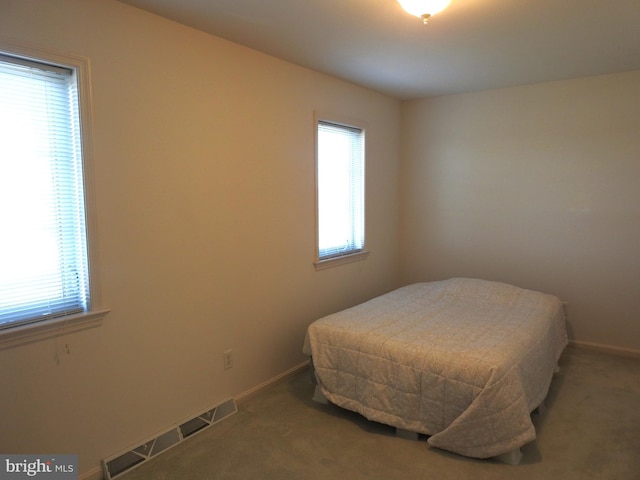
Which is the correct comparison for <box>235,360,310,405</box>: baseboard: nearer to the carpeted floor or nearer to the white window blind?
the carpeted floor

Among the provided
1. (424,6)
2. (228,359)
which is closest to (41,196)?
(228,359)

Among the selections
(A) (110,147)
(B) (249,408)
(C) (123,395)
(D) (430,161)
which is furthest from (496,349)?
(D) (430,161)

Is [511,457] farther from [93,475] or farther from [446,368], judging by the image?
[93,475]

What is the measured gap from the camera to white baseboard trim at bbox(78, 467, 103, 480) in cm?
207

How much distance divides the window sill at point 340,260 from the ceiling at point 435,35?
151cm

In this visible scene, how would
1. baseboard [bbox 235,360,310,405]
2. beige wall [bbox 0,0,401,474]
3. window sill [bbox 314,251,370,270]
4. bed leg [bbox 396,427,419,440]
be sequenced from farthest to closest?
window sill [bbox 314,251,370,270]
baseboard [bbox 235,360,310,405]
bed leg [bbox 396,427,419,440]
beige wall [bbox 0,0,401,474]

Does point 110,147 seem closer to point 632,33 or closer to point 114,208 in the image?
point 114,208

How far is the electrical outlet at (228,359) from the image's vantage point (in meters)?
2.79

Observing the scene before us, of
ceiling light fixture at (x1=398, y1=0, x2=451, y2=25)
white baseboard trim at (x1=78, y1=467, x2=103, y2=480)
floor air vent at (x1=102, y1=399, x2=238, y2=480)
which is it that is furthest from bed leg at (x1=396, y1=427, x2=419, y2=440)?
ceiling light fixture at (x1=398, y1=0, x2=451, y2=25)

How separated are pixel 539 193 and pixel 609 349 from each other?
146cm

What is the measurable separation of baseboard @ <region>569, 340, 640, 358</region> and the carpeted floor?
785mm

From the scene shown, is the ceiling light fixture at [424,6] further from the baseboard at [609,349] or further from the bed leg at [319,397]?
the baseboard at [609,349]

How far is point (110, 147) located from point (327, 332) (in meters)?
1.61

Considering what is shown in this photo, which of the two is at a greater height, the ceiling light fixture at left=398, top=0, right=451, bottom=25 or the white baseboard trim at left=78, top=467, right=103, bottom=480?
the ceiling light fixture at left=398, top=0, right=451, bottom=25
